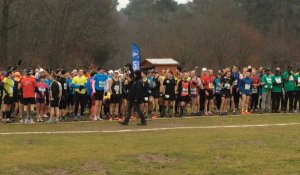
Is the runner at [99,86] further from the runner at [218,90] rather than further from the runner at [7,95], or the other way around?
the runner at [218,90]

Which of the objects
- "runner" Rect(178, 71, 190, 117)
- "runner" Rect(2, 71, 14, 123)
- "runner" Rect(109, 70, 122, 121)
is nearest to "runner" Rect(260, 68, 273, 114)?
"runner" Rect(178, 71, 190, 117)

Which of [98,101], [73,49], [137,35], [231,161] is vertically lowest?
[231,161]

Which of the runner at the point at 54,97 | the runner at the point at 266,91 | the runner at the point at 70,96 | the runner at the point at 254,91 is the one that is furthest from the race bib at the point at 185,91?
the runner at the point at 54,97

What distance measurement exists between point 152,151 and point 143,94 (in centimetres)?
564

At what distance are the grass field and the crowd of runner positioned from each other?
6.17 ft

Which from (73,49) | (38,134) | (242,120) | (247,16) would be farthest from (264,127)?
(247,16)

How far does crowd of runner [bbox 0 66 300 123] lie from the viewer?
1905 cm

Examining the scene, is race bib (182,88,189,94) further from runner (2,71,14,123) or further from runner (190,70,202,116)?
runner (2,71,14,123)

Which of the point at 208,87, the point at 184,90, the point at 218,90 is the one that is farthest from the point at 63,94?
the point at 218,90

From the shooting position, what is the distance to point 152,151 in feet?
40.8

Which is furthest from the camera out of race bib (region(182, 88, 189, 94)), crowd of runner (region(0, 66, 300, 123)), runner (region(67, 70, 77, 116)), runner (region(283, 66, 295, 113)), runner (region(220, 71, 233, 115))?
runner (region(283, 66, 295, 113))

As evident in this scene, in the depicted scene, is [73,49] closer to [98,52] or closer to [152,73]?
[98,52]

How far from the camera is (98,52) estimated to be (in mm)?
55281

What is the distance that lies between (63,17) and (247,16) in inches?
1355
